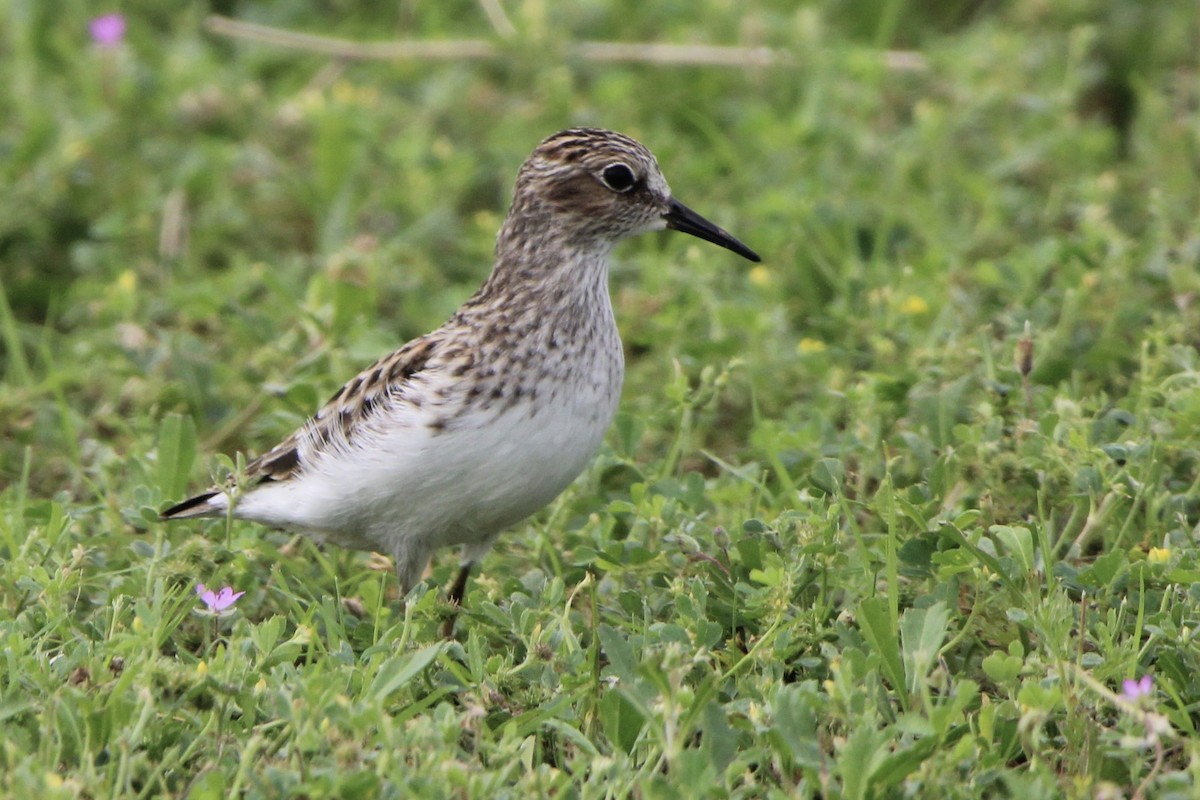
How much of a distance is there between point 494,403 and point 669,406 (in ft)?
3.74

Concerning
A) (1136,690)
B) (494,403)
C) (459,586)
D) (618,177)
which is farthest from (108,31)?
(1136,690)

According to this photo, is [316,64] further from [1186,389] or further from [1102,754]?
[1102,754]

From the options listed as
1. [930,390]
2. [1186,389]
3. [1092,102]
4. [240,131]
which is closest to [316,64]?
[240,131]

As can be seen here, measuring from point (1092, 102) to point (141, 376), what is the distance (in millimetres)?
5562

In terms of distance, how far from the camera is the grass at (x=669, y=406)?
4.49m

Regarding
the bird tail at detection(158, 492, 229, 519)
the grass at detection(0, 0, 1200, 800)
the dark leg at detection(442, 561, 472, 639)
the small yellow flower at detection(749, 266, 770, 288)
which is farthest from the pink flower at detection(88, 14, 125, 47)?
the dark leg at detection(442, 561, 472, 639)

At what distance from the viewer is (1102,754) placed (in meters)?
4.48

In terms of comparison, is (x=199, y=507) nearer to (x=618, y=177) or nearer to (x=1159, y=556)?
(x=618, y=177)

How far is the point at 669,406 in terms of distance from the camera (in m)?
6.39

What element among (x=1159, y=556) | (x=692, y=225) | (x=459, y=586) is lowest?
(x=459, y=586)

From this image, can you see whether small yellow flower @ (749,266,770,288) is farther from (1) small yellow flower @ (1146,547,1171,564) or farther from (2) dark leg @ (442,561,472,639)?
(1) small yellow flower @ (1146,547,1171,564)

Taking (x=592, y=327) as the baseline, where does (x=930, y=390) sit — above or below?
below

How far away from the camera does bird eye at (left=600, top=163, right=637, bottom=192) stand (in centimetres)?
610

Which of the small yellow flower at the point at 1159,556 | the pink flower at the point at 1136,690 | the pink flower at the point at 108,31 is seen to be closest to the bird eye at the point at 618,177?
the small yellow flower at the point at 1159,556
